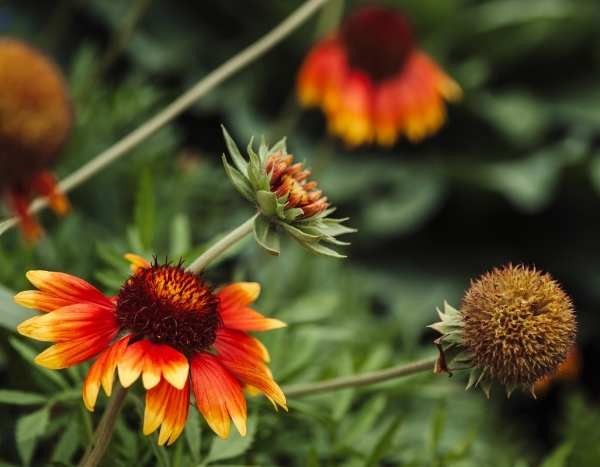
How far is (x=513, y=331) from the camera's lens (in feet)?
1.48

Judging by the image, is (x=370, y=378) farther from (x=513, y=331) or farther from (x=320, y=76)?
(x=320, y=76)

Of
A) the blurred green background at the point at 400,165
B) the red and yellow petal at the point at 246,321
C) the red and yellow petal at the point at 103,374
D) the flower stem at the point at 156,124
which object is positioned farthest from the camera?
the blurred green background at the point at 400,165

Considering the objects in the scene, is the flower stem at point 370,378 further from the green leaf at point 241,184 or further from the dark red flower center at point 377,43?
the dark red flower center at point 377,43

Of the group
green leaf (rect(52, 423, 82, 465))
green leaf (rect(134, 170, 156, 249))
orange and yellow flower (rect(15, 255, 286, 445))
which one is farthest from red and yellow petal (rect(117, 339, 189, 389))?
green leaf (rect(134, 170, 156, 249))

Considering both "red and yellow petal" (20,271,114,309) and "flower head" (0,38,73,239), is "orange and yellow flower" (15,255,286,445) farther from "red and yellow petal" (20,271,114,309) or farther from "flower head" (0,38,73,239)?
"flower head" (0,38,73,239)

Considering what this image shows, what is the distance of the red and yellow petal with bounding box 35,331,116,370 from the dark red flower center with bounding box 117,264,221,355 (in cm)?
3

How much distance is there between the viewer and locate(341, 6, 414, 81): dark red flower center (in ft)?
3.83

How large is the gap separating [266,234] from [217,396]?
80mm

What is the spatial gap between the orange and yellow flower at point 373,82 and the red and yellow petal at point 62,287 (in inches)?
25.1

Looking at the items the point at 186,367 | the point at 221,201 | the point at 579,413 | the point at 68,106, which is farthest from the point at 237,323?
the point at 221,201

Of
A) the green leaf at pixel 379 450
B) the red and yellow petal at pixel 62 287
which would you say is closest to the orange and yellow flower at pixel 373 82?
the green leaf at pixel 379 450

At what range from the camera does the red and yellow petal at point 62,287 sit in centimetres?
43

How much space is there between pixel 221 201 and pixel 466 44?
0.96 meters

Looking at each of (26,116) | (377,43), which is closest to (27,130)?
(26,116)
